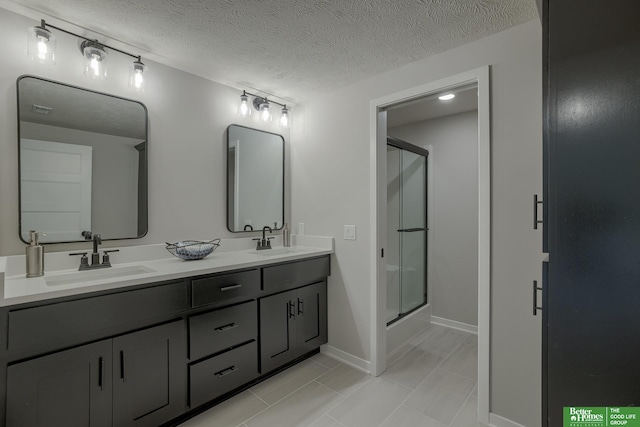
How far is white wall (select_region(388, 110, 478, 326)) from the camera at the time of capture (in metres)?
3.17

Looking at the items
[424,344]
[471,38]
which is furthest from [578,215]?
[424,344]

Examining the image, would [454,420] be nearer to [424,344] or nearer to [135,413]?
[424,344]

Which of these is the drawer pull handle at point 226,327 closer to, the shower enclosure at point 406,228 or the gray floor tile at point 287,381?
the gray floor tile at point 287,381

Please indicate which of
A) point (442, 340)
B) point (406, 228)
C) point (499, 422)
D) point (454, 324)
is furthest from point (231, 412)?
point (454, 324)

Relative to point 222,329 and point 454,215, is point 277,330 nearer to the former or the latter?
point 222,329

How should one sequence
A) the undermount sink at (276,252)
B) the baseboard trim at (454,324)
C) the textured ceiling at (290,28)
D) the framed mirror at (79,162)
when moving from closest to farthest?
1. the textured ceiling at (290,28)
2. the framed mirror at (79,162)
3. the undermount sink at (276,252)
4. the baseboard trim at (454,324)

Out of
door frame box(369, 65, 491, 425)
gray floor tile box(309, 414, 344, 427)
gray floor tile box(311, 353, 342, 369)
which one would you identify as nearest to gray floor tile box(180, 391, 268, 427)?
gray floor tile box(309, 414, 344, 427)

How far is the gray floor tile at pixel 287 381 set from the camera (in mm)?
2027

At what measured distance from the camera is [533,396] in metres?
1.62

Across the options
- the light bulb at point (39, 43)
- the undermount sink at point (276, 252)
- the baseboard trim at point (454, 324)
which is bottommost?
the baseboard trim at point (454, 324)

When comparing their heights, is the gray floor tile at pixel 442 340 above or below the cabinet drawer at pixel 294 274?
below

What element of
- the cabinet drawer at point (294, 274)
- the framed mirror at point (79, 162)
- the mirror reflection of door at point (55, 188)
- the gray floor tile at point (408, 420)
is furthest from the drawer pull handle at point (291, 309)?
the mirror reflection of door at point (55, 188)

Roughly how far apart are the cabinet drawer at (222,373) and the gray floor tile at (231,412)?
103 mm

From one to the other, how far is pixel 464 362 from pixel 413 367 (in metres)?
0.48
